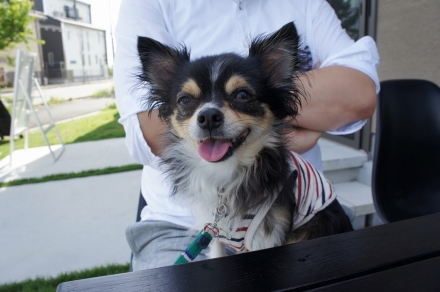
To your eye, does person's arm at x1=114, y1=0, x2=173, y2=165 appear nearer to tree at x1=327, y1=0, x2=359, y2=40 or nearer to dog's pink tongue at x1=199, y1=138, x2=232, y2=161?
dog's pink tongue at x1=199, y1=138, x2=232, y2=161

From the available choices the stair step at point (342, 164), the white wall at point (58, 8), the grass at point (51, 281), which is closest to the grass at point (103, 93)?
the white wall at point (58, 8)

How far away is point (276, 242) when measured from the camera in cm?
149

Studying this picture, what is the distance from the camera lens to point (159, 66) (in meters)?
1.55

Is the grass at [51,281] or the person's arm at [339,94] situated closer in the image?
the person's arm at [339,94]

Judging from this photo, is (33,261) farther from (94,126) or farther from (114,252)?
(94,126)

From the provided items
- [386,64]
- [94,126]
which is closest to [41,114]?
[94,126]

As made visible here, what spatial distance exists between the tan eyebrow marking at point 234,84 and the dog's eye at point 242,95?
0.08ft

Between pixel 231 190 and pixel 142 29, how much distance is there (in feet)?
2.67

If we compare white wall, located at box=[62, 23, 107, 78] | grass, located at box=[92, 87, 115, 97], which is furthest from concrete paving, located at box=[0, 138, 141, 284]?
white wall, located at box=[62, 23, 107, 78]

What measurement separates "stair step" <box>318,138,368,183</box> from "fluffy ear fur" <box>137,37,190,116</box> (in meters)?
2.42

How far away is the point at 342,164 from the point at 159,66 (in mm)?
2719

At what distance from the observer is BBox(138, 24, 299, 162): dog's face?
138 cm

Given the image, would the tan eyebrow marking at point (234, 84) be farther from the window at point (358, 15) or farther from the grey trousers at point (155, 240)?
the window at point (358, 15)

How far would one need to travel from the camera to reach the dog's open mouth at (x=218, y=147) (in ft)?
4.54
